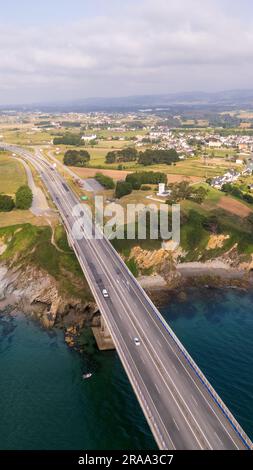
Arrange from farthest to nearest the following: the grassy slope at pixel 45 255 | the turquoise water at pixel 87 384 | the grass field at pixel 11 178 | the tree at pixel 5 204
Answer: the grass field at pixel 11 178, the tree at pixel 5 204, the grassy slope at pixel 45 255, the turquoise water at pixel 87 384

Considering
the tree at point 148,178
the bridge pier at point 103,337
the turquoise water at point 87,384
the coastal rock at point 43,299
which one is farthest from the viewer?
the tree at point 148,178

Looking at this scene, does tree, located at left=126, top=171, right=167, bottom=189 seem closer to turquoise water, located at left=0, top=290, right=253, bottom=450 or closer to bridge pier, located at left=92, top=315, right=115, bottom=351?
turquoise water, located at left=0, top=290, right=253, bottom=450

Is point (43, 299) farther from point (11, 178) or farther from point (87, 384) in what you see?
point (11, 178)

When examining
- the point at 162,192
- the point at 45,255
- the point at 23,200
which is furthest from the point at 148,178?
the point at 45,255

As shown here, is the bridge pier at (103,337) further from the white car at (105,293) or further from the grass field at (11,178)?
the grass field at (11,178)

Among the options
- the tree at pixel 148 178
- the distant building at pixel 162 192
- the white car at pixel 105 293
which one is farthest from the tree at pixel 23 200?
the white car at pixel 105 293

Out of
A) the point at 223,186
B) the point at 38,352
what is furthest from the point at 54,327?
the point at 223,186

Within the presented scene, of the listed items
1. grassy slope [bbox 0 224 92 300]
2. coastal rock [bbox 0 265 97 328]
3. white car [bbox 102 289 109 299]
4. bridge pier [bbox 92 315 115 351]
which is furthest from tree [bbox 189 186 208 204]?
bridge pier [bbox 92 315 115 351]
